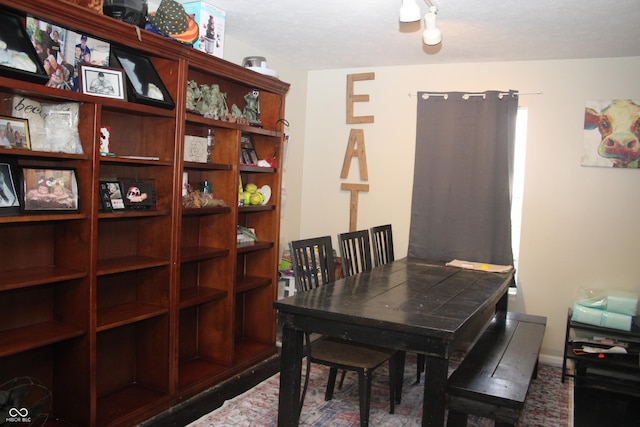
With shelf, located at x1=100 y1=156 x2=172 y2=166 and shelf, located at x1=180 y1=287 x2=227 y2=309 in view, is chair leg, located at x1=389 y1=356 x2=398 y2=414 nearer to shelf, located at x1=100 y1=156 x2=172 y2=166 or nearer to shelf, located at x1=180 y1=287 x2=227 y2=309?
shelf, located at x1=180 y1=287 x2=227 y2=309

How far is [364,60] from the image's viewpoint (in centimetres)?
408

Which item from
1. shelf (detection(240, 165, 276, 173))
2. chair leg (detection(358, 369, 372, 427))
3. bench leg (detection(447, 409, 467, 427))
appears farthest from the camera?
shelf (detection(240, 165, 276, 173))

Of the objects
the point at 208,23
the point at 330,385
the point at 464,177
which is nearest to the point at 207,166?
the point at 208,23

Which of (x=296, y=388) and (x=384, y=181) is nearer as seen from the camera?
(x=296, y=388)

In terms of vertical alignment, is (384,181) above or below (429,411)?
above

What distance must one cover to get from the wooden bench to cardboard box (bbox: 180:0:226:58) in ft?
7.45

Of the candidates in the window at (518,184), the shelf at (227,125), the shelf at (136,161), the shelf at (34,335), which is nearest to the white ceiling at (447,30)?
the window at (518,184)

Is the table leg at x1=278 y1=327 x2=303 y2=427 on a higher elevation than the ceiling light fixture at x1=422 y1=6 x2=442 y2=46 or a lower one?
lower

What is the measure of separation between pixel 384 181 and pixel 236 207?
156 centimetres


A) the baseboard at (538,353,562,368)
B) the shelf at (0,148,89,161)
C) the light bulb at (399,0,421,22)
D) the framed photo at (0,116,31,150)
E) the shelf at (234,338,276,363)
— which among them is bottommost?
the baseboard at (538,353,562,368)

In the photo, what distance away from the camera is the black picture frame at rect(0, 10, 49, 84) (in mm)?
1984

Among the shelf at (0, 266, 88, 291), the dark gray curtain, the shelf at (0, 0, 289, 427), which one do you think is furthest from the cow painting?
the shelf at (0, 266, 88, 291)

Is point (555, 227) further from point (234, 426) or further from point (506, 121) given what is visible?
point (234, 426)

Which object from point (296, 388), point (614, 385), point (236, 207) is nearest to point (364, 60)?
point (236, 207)
